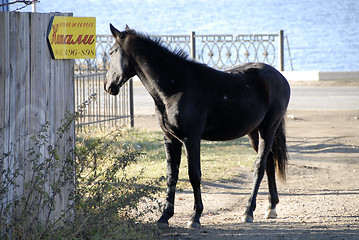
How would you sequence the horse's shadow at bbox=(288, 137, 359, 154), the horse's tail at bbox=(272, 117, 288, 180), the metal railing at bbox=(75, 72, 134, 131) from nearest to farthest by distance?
the horse's tail at bbox=(272, 117, 288, 180) < the horse's shadow at bbox=(288, 137, 359, 154) < the metal railing at bbox=(75, 72, 134, 131)

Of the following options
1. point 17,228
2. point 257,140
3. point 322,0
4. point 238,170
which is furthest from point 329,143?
point 322,0

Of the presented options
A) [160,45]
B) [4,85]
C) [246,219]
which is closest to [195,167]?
[246,219]

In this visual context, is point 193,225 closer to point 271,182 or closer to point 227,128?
point 227,128

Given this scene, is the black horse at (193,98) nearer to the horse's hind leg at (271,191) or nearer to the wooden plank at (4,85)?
the horse's hind leg at (271,191)

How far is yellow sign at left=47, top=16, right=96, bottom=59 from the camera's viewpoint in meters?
5.59

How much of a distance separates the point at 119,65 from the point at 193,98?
0.89m

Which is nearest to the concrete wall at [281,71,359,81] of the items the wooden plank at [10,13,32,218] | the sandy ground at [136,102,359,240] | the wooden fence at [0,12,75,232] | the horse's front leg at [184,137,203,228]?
the sandy ground at [136,102,359,240]

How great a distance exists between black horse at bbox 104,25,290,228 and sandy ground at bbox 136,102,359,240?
0.31 meters

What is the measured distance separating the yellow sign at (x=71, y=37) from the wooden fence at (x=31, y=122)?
0.25 ft

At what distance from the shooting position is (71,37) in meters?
5.73

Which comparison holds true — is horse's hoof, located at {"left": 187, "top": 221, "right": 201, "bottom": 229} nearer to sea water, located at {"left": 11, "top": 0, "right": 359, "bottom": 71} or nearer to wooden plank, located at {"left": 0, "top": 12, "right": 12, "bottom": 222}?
wooden plank, located at {"left": 0, "top": 12, "right": 12, "bottom": 222}

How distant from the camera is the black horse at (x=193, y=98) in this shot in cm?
630

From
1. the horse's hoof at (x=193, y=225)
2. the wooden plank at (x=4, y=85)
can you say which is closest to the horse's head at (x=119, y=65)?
the wooden plank at (x=4, y=85)

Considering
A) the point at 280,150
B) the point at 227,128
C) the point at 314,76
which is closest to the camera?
the point at 227,128
